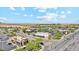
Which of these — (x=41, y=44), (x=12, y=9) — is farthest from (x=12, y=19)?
(x=41, y=44)

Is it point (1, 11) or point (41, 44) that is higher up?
point (1, 11)

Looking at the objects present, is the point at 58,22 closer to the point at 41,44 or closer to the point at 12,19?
the point at 41,44

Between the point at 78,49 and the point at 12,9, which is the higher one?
the point at 12,9
